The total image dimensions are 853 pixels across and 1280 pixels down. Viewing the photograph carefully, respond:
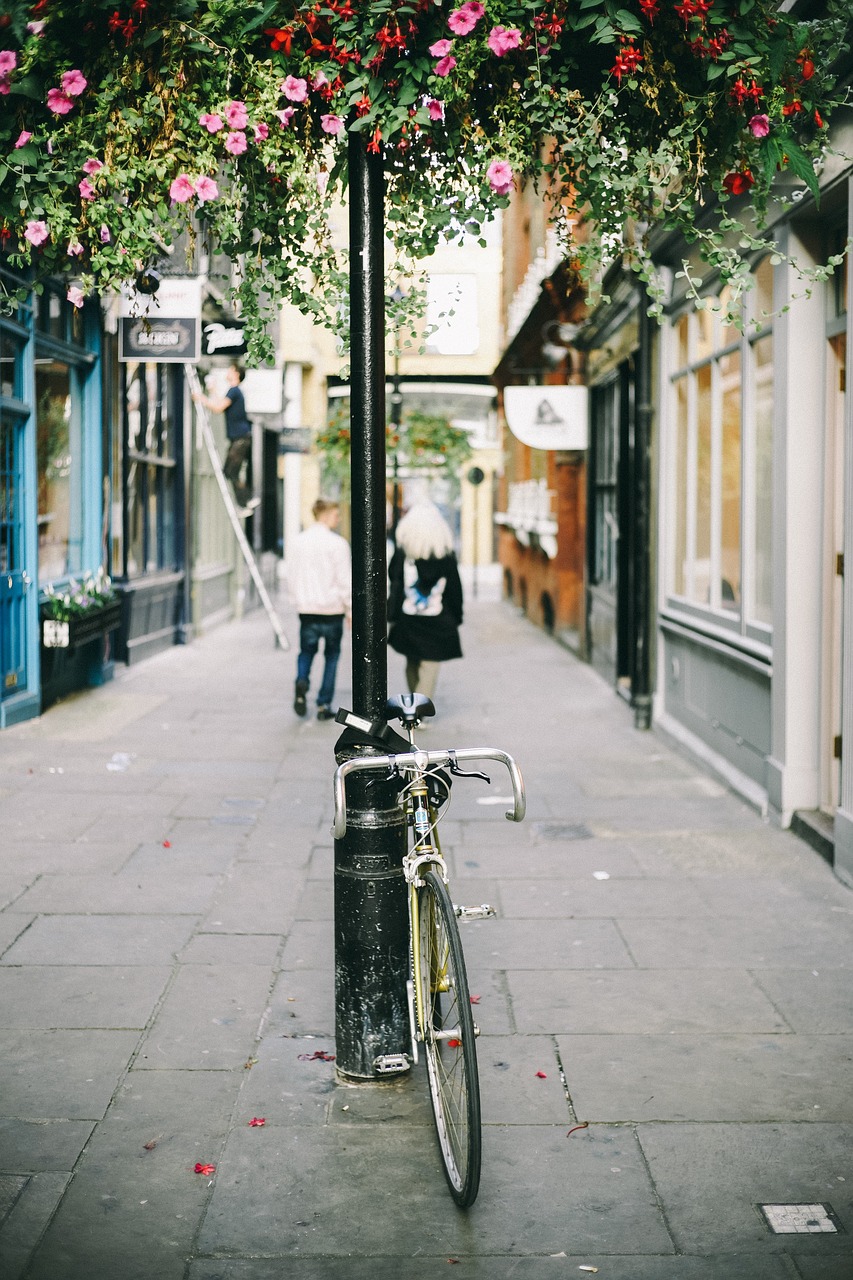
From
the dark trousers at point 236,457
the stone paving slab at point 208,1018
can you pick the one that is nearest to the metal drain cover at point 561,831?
the stone paving slab at point 208,1018

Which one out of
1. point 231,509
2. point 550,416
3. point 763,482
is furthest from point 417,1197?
point 231,509

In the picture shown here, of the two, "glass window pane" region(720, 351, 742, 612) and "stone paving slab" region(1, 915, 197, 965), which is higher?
"glass window pane" region(720, 351, 742, 612)

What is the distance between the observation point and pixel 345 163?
4219mm

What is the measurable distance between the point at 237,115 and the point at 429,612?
24.2 feet

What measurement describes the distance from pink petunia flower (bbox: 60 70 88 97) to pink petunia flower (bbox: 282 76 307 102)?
0.57 m

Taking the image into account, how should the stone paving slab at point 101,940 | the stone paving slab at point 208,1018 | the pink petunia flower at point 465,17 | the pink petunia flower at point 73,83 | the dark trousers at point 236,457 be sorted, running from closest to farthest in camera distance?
the pink petunia flower at point 465,17, the pink petunia flower at point 73,83, the stone paving slab at point 208,1018, the stone paving slab at point 101,940, the dark trousers at point 236,457

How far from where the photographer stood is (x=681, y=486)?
11172mm

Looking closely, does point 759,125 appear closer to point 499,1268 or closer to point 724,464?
point 499,1268

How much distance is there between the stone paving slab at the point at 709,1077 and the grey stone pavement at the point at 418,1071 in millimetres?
12

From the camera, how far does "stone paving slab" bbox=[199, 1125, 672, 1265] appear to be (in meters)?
3.36

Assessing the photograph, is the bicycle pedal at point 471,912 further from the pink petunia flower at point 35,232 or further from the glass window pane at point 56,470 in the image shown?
→ the glass window pane at point 56,470

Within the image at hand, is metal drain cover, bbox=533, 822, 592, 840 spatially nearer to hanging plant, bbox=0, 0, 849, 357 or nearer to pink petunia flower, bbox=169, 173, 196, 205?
hanging plant, bbox=0, 0, 849, 357

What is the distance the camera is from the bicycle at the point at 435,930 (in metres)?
3.54

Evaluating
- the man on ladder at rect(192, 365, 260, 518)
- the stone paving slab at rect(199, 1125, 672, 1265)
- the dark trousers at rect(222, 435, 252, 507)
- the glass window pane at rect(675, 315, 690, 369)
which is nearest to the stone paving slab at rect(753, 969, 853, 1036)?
the stone paving slab at rect(199, 1125, 672, 1265)
